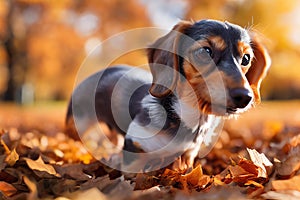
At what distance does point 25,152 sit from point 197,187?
1.18 metres

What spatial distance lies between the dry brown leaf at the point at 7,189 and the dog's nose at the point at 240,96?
109 cm

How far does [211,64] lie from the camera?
237 cm

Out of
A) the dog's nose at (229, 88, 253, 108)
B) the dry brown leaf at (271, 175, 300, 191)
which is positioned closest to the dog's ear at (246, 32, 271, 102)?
the dog's nose at (229, 88, 253, 108)

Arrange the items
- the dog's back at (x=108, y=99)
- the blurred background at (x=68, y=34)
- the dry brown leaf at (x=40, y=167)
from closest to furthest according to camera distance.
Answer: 1. the dry brown leaf at (x=40, y=167)
2. the dog's back at (x=108, y=99)
3. the blurred background at (x=68, y=34)

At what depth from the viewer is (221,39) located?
7.91 ft

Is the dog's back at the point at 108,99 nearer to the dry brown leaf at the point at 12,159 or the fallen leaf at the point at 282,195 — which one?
the dry brown leaf at the point at 12,159

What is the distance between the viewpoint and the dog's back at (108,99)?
316 cm

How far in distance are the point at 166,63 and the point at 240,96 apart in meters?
0.58

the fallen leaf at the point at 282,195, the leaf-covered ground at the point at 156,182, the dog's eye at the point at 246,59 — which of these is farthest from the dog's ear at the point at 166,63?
the fallen leaf at the point at 282,195

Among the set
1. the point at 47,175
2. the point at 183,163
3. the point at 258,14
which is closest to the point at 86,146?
the point at 183,163

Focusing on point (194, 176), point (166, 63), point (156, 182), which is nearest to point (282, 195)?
point (194, 176)

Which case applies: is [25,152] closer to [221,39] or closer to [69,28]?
[221,39]

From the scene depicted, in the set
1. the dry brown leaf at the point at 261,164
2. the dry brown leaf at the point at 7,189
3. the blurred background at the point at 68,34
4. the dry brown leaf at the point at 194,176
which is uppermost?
the dry brown leaf at the point at 261,164

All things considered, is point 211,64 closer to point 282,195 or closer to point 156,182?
point 156,182
